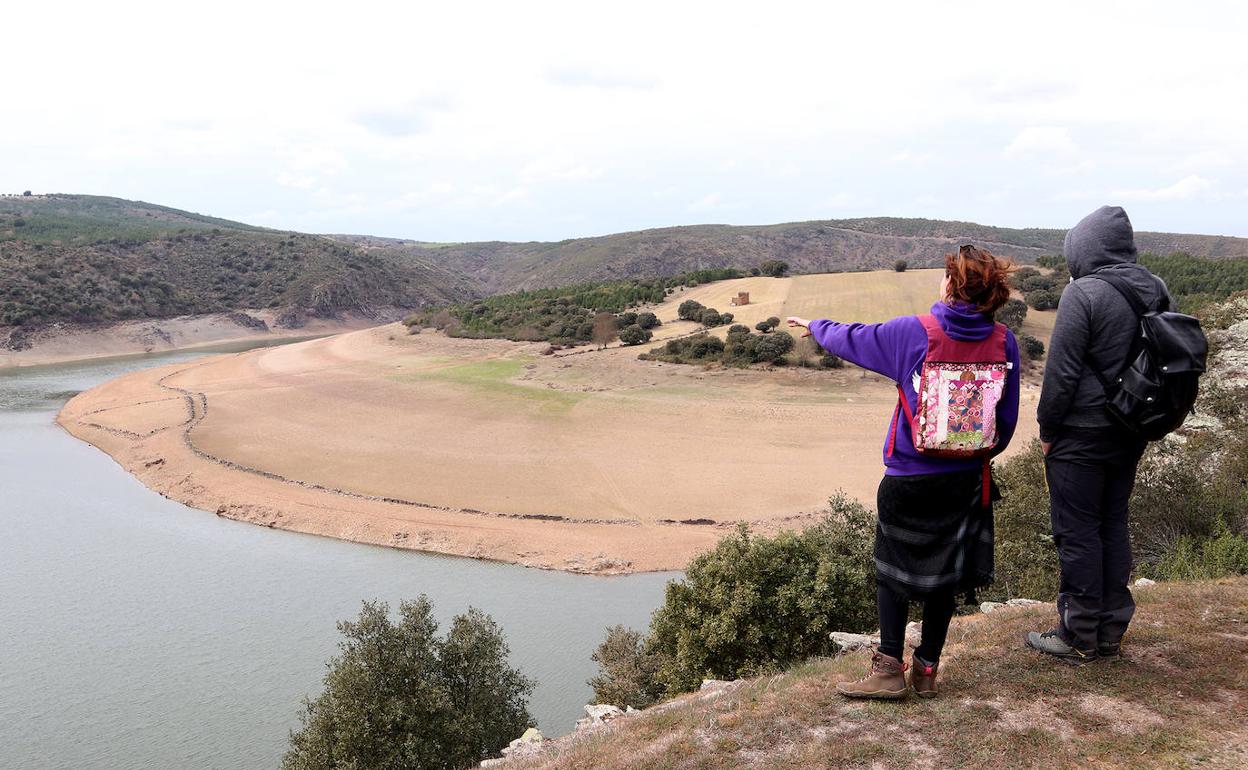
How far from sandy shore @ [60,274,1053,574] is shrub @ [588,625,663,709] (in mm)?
5185

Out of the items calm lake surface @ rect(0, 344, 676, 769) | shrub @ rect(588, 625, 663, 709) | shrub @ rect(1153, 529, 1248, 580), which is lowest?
calm lake surface @ rect(0, 344, 676, 769)

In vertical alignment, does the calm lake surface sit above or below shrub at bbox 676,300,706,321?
below

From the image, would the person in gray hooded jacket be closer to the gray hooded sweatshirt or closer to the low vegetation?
the gray hooded sweatshirt

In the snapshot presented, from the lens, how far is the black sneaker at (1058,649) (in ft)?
14.0

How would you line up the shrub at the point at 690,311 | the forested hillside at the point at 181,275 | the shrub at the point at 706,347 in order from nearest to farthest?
the shrub at the point at 706,347
the shrub at the point at 690,311
the forested hillside at the point at 181,275

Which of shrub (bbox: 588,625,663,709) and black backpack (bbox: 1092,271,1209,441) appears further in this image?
shrub (bbox: 588,625,663,709)

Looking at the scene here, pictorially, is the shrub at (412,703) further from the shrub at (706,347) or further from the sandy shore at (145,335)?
the sandy shore at (145,335)

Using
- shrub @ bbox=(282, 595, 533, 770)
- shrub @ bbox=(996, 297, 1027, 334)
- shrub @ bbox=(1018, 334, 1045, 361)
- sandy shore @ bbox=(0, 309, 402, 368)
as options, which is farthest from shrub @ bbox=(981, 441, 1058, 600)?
sandy shore @ bbox=(0, 309, 402, 368)

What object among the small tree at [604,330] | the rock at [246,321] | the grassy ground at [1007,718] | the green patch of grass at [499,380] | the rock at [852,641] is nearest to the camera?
the grassy ground at [1007,718]

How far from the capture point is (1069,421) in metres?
4.00

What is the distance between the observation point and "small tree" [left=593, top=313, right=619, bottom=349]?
Result: 40031 millimetres

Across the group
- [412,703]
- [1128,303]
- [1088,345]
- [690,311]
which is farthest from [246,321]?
[1128,303]

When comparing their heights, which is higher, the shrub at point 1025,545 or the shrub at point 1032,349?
the shrub at point 1032,349

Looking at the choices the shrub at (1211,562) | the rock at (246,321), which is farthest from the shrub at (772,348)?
the rock at (246,321)
